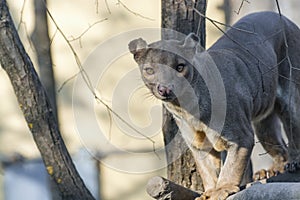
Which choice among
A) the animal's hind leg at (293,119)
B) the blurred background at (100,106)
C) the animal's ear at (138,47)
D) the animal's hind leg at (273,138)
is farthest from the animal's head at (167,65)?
the blurred background at (100,106)

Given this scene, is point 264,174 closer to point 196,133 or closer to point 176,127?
point 176,127

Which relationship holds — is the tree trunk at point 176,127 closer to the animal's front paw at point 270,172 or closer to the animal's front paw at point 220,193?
the animal's front paw at point 270,172

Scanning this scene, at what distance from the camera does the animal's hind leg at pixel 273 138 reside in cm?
432

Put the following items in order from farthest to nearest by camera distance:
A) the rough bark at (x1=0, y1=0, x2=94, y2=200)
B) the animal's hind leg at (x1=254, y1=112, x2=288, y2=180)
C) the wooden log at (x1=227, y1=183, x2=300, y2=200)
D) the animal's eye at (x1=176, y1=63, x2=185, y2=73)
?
the animal's hind leg at (x1=254, y1=112, x2=288, y2=180)
the rough bark at (x1=0, y1=0, x2=94, y2=200)
the animal's eye at (x1=176, y1=63, x2=185, y2=73)
the wooden log at (x1=227, y1=183, x2=300, y2=200)

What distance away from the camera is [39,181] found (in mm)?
5289

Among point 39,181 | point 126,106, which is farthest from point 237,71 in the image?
point 39,181

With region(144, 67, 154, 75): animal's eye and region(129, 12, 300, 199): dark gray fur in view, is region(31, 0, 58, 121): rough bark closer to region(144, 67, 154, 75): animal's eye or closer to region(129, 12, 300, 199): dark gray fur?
region(129, 12, 300, 199): dark gray fur

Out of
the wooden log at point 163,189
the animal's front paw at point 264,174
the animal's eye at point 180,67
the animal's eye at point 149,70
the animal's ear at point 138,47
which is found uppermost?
the animal's ear at point 138,47

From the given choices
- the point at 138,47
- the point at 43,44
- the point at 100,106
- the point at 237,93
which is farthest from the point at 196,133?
the point at 43,44

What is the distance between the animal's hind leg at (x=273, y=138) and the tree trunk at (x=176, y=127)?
0.58 meters

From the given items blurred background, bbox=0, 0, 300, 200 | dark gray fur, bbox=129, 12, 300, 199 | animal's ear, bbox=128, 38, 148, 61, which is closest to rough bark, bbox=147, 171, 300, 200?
dark gray fur, bbox=129, 12, 300, 199

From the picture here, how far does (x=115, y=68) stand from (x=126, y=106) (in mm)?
273

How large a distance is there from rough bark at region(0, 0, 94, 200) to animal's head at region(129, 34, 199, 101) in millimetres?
725

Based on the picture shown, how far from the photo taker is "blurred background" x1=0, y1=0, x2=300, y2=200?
502cm
